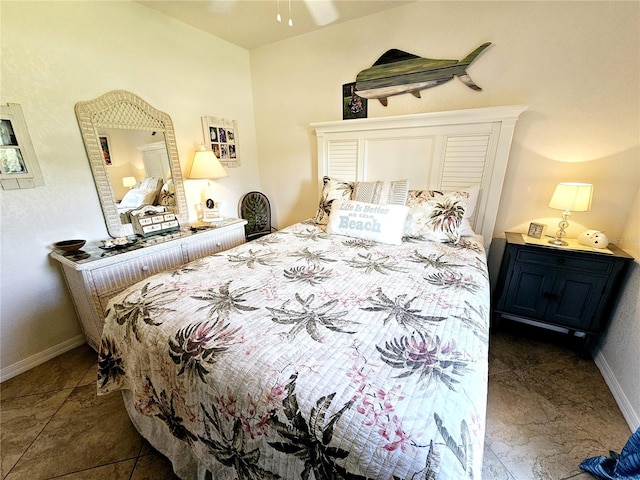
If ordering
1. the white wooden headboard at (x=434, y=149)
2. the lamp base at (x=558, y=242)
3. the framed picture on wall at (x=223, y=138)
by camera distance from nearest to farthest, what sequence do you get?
the lamp base at (x=558, y=242)
the white wooden headboard at (x=434, y=149)
the framed picture on wall at (x=223, y=138)

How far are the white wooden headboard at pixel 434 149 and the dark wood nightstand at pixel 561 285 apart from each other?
34 cm

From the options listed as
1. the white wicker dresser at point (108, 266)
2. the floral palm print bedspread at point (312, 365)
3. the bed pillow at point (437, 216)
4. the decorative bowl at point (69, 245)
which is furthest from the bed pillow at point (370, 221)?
the decorative bowl at point (69, 245)

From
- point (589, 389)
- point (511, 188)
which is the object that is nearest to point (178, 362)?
point (589, 389)

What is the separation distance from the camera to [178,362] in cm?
92

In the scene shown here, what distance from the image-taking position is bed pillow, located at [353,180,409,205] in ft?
6.75

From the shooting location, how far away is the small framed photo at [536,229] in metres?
1.91

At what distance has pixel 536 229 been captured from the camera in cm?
193

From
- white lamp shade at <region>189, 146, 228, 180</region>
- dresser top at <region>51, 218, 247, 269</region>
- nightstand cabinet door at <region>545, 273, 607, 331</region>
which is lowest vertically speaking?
nightstand cabinet door at <region>545, 273, 607, 331</region>

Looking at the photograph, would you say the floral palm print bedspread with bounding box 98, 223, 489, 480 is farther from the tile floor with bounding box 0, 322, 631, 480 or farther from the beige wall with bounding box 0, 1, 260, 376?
the beige wall with bounding box 0, 1, 260, 376

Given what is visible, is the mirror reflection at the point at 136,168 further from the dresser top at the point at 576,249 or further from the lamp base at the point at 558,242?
the lamp base at the point at 558,242

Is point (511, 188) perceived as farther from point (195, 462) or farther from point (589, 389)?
point (195, 462)

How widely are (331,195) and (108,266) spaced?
5.58 feet

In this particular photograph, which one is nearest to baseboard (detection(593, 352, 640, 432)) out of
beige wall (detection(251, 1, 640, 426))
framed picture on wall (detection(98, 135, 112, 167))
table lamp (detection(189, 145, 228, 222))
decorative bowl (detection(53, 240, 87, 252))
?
beige wall (detection(251, 1, 640, 426))

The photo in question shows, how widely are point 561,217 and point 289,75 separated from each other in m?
2.70
